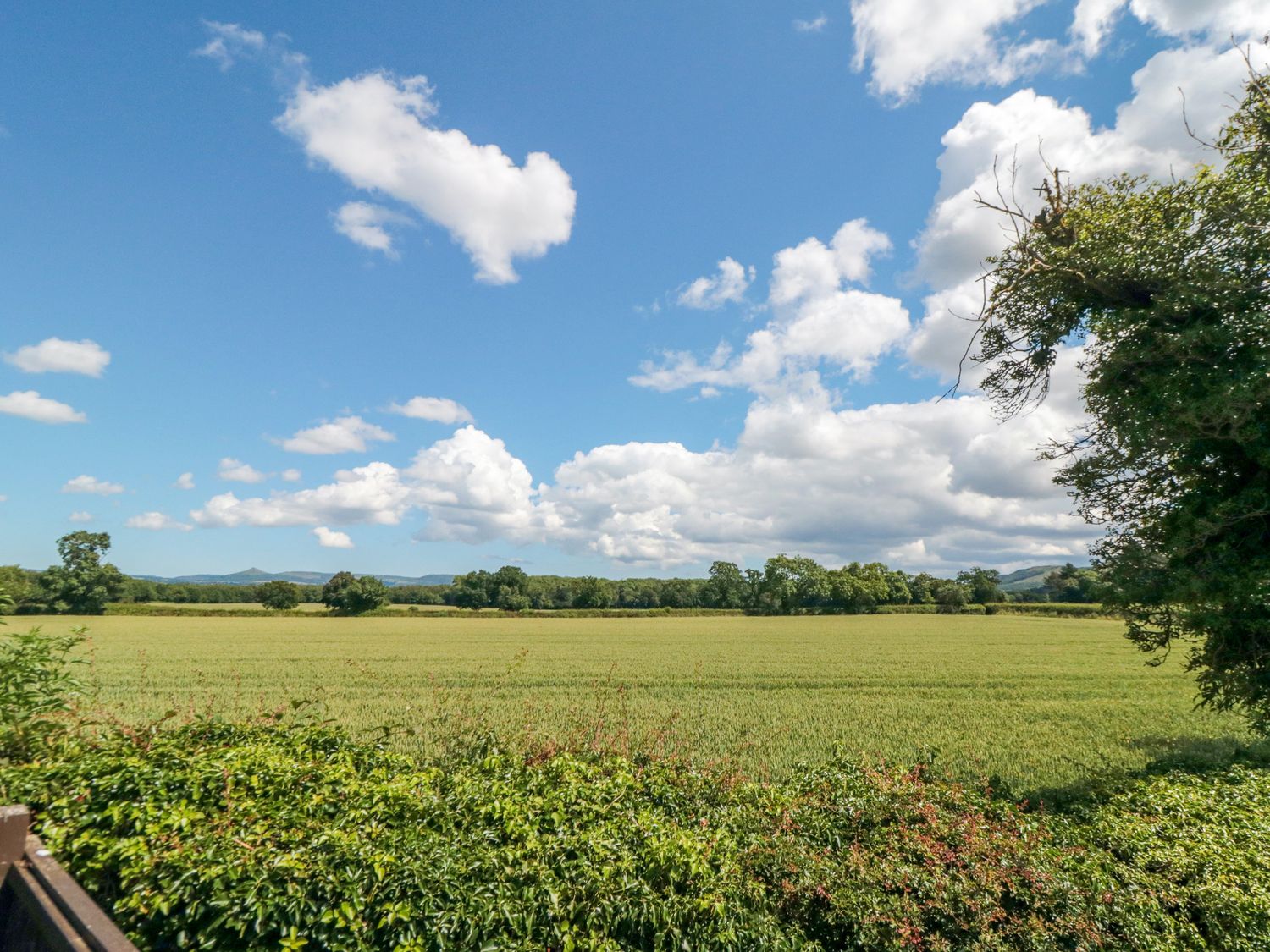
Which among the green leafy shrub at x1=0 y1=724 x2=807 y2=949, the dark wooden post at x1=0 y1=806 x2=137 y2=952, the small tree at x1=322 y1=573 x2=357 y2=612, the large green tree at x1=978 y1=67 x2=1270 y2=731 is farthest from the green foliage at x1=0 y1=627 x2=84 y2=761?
the small tree at x1=322 y1=573 x2=357 y2=612

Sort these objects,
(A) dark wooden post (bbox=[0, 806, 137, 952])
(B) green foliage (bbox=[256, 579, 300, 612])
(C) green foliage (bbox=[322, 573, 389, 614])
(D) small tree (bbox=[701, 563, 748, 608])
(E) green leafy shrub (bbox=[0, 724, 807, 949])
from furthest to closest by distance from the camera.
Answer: (D) small tree (bbox=[701, 563, 748, 608]) < (B) green foliage (bbox=[256, 579, 300, 612]) < (C) green foliage (bbox=[322, 573, 389, 614]) < (E) green leafy shrub (bbox=[0, 724, 807, 949]) < (A) dark wooden post (bbox=[0, 806, 137, 952])

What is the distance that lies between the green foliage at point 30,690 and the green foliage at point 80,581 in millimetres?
86127

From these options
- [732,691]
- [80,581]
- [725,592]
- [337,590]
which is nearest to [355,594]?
[337,590]

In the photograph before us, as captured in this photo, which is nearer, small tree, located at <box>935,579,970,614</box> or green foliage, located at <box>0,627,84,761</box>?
green foliage, located at <box>0,627,84,761</box>

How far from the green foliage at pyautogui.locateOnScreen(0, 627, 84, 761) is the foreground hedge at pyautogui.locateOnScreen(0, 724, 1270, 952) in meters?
0.53

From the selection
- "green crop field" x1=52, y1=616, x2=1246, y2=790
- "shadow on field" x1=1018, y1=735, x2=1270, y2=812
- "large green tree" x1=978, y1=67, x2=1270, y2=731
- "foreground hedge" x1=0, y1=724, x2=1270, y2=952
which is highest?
"large green tree" x1=978, y1=67, x2=1270, y2=731

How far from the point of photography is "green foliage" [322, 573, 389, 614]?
8412 centimetres

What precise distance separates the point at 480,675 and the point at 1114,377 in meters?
23.2

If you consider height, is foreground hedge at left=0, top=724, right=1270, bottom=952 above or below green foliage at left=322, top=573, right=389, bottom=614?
above

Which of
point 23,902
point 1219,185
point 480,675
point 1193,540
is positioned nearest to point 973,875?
point 23,902

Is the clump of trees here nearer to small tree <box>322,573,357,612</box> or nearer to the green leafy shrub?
small tree <box>322,573,357,612</box>

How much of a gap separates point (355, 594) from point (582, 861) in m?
90.0

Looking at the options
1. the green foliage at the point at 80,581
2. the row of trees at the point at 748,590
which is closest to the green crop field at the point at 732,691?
the green foliage at the point at 80,581

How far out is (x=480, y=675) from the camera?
81.5 ft
